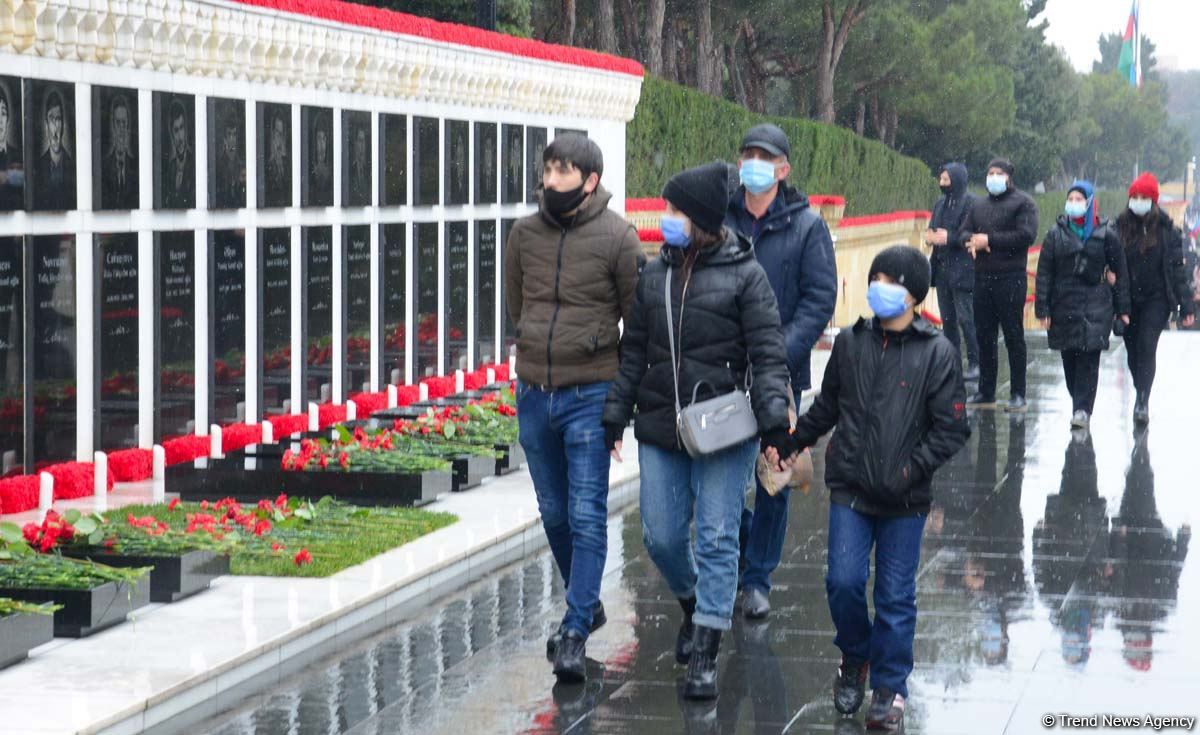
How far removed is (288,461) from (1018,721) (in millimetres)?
5472

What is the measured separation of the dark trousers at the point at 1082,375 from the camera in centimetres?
1557

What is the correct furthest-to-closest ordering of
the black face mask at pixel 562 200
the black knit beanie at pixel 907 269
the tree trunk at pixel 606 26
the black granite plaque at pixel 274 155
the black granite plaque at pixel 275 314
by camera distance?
the tree trunk at pixel 606 26
the black granite plaque at pixel 275 314
the black granite plaque at pixel 274 155
the black face mask at pixel 562 200
the black knit beanie at pixel 907 269

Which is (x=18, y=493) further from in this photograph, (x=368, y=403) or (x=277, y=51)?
(x=368, y=403)

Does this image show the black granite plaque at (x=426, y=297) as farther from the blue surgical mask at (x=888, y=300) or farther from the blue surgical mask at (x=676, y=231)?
the blue surgical mask at (x=888, y=300)

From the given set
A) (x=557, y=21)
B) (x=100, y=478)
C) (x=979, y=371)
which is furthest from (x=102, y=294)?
(x=557, y=21)

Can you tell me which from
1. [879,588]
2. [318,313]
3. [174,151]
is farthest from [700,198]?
[318,313]

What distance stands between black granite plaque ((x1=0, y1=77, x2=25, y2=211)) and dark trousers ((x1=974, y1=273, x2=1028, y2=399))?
795 cm

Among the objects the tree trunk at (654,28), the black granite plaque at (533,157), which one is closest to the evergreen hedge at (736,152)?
the tree trunk at (654,28)

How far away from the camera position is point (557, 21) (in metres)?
47.3

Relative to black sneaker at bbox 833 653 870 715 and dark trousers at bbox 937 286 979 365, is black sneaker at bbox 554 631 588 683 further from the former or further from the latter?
dark trousers at bbox 937 286 979 365

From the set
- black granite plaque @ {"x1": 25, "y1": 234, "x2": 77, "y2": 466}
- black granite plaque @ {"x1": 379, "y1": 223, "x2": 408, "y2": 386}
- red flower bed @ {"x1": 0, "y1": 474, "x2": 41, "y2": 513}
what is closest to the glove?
red flower bed @ {"x1": 0, "y1": 474, "x2": 41, "y2": 513}

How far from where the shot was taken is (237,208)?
13562 millimetres

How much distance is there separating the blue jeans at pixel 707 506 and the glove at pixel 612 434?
0.09m

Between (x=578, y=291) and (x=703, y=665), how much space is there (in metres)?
1.46
